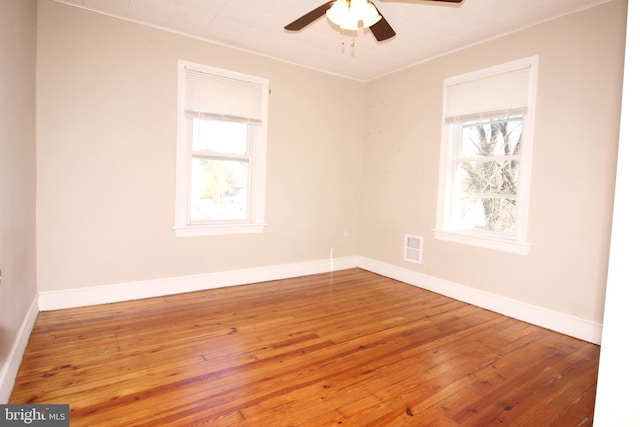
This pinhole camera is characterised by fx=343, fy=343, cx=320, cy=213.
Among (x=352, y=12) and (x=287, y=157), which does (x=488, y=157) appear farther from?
(x=287, y=157)

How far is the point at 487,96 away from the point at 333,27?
177 centimetres

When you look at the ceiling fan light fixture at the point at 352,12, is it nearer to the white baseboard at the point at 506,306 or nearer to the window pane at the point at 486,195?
the window pane at the point at 486,195

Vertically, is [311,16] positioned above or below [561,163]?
above

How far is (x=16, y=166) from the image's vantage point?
89.2 inches

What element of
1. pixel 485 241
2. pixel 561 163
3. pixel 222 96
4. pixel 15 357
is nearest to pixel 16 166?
pixel 15 357

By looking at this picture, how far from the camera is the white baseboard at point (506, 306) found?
9.71 feet

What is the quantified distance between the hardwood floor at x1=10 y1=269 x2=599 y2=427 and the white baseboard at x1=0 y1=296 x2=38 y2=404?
0.06 meters

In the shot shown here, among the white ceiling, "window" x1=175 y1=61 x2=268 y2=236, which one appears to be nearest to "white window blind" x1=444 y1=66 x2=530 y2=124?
the white ceiling

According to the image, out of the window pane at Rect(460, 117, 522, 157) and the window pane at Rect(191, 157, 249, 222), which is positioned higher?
the window pane at Rect(460, 117, 522, 157)

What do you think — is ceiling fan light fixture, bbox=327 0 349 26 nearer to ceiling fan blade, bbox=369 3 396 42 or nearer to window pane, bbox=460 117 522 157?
ceiling fan blade, bbox=369 3 396 42

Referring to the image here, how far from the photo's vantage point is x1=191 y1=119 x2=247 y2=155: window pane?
3898mm

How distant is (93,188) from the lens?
3.34 metres

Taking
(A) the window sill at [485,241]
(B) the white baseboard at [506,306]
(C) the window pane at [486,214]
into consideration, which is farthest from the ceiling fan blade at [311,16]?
(B) the white baseboard at [506,306]

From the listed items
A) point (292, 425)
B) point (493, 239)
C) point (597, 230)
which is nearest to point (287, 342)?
point (292, 425)
